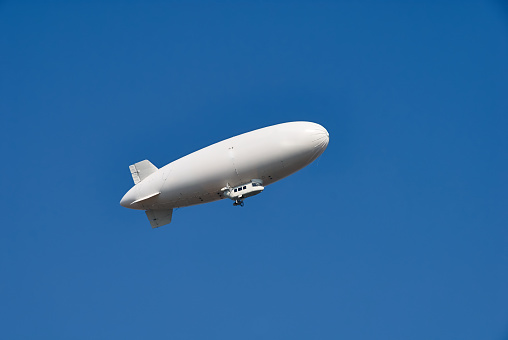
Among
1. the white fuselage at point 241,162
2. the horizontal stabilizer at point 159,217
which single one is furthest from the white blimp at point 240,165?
the horizontal stabilizer at point 159,217

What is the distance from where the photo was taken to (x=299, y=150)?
1510 inches

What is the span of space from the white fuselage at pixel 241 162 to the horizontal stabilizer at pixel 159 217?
2.19 metres

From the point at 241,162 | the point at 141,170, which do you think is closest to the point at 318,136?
the point at 241,162

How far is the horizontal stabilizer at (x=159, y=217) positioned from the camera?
42125 millimetres

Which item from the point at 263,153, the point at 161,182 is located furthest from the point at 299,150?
the point at 161,182

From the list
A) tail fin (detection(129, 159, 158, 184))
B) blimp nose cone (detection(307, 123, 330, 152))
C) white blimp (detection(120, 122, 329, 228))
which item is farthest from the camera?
tail fin (detection(129, 159, 158, 184))

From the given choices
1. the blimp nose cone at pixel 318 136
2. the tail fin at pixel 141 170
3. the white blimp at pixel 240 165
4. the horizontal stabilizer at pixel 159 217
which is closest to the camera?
the white blimp at pixel 240 165

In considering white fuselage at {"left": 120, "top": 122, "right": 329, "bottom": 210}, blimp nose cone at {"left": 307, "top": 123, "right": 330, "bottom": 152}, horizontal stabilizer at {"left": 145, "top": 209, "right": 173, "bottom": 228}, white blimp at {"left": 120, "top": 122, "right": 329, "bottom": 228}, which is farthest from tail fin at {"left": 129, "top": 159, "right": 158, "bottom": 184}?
blimp nose cone at {"left": 307, "top": 123, "right": 330, "bottom": 152}

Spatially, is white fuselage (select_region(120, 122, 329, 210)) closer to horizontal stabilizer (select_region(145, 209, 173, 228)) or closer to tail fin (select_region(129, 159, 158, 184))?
tail fin (select_region(129, 159, 158, 184))

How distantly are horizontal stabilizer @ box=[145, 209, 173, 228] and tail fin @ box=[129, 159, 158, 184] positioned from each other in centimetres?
214

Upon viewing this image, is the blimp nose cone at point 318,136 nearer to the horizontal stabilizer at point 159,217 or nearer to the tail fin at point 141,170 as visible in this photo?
the tail fin at point 141,170

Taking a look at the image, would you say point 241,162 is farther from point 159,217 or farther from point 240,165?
point 159,217

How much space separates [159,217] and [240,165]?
7144mm

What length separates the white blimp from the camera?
1500 inches
